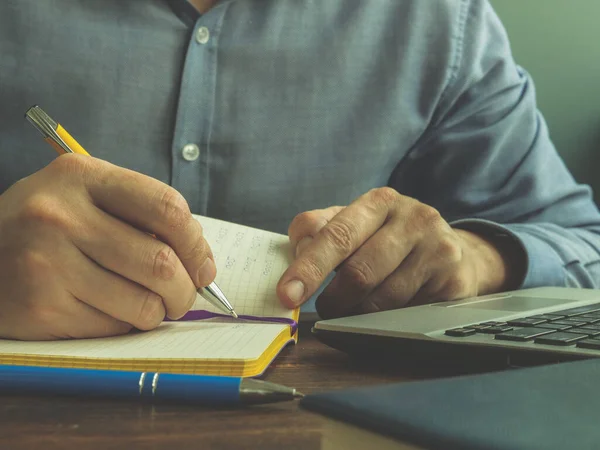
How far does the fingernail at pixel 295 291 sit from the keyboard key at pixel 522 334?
0.62ft

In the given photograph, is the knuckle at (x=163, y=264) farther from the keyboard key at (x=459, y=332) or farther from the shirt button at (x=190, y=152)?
the shirt button at (x=190, y=152)

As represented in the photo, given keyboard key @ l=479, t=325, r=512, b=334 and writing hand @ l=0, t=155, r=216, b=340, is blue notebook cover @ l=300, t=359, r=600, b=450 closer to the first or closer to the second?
keyboard key @ l=479, t=325, r=512, b=334

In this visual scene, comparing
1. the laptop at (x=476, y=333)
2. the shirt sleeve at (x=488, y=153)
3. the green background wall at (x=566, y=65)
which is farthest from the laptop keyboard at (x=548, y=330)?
the green background wall at (x=566, y=65)

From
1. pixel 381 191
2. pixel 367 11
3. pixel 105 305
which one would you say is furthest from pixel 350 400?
pixel 367 11

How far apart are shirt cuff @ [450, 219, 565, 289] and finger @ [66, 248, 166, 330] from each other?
44cm

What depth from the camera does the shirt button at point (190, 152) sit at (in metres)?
0.91

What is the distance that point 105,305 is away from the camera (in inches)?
19.7

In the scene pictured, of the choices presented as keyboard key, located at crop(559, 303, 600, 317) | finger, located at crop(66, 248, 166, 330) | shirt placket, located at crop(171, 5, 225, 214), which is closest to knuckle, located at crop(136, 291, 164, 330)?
finger, located at crop(66, 248, 166, 330)

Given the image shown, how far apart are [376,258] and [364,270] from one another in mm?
17

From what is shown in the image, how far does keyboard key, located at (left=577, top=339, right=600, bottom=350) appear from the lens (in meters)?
Answer: 0.40

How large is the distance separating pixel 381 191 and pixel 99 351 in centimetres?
34

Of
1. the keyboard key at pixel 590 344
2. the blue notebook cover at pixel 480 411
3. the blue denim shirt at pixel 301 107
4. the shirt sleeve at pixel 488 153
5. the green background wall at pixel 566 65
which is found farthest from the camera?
the green background wall at pixel 566 65

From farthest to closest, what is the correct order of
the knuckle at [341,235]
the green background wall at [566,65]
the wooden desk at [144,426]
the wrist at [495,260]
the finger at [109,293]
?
1. the green background wall at [566,65]
2. the wrist at [495,260]
3. the knuckle at [341,235]
4. the finger at [109,293]
5. the wooden desk at [144,426]

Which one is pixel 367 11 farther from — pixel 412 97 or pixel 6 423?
pixel 6 423
